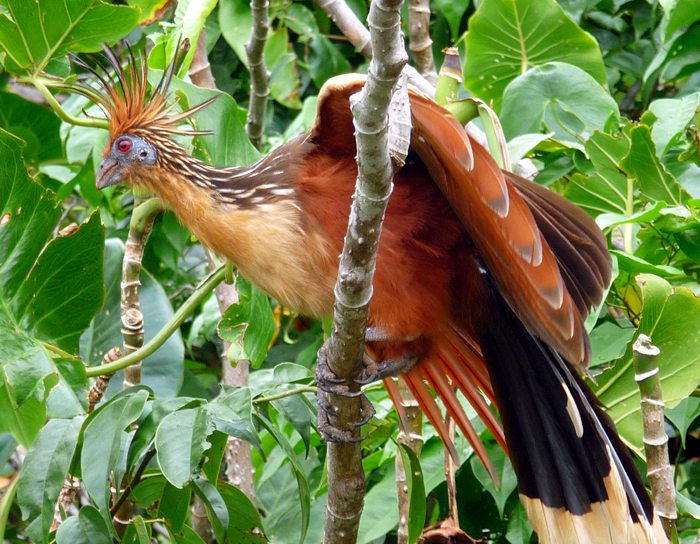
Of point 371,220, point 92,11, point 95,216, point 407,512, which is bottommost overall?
point 407,512

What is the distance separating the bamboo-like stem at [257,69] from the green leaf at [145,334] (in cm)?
73

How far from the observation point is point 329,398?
1838 millimetres

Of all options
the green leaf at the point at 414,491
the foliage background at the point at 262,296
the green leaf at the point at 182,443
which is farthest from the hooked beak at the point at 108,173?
the green leaf at the point at 414,491

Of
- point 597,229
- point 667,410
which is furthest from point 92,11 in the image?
point 667,410

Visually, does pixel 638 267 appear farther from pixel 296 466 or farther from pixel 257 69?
pixel 257 69

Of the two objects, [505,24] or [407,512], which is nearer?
[407,512]

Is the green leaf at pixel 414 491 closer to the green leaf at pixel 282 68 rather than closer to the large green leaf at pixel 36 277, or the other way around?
the large green leaf at pixel 36 277

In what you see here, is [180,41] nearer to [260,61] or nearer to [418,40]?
[260,61]

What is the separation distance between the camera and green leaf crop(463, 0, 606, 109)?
2740mm

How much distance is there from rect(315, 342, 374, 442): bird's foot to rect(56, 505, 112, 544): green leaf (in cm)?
53

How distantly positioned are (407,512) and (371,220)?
101 cm

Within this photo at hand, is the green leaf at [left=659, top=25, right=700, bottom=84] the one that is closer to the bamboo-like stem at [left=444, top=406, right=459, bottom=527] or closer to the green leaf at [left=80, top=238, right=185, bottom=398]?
the bamboo-like stem at [left=444, top=406, right=459, bottom=527]

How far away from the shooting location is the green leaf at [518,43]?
274 centimetres

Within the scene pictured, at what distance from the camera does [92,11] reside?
2295 mm
